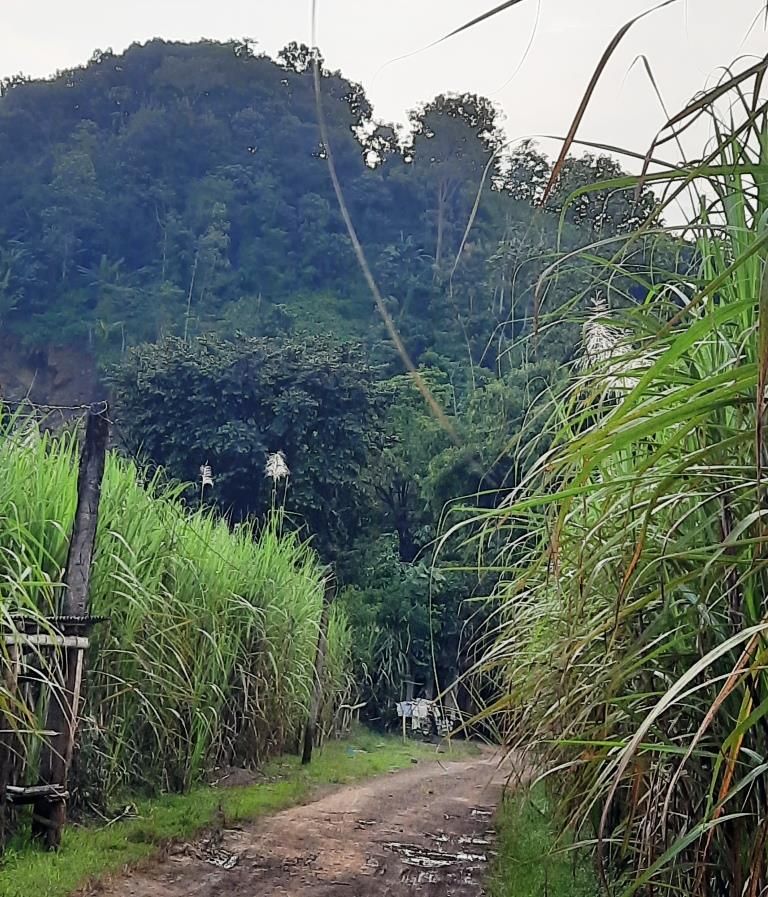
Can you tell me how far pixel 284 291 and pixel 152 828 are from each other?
19371 millimetres

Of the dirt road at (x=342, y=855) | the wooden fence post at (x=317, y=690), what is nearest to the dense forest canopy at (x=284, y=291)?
the wooden fence post at (x=317, y=690)

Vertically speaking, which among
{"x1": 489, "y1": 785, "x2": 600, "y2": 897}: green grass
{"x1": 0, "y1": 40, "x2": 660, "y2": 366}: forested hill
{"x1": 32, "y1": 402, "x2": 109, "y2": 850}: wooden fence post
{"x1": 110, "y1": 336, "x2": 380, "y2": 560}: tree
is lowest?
{"x1": 489, "y1": 785, "x2": 600, "y2": 897}: green grass

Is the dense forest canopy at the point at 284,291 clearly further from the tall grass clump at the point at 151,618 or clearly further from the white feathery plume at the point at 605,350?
the tall grass clump at the point at 151,618

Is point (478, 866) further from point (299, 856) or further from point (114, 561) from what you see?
point (114, 561)

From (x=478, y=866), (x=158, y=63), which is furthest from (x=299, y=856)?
(x=158, y=63)

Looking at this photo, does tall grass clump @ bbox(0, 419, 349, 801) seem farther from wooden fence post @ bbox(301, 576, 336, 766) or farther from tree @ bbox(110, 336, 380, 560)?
tree @ bbox(110, 336, 380, 560)

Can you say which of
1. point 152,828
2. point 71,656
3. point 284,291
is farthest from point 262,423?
point 71,656

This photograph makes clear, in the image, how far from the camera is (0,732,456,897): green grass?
394 cm

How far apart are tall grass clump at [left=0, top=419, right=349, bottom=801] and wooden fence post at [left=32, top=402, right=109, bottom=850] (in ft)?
0.31

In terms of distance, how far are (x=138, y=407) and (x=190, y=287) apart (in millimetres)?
Answer: 9906

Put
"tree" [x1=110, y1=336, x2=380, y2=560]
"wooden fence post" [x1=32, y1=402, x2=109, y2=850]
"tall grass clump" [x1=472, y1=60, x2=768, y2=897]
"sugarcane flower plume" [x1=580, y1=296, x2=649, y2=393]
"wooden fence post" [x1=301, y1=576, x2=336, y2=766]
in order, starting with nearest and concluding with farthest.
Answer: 1. "tall grass clump" [x1=472, y1=60, x2=768, y2=897]
2. "sugarcane flower plume" [x1=580, y1=296, x2=649, y2=393]
3. "wooden fence post" [x1=32, y1=402, x2=109, y2=850]
4. "wooden fence post" [x1=301, y1=576, x2=336, y2=766]
5. "tree" [x1=110, y1=336, x2=380, y2=560]

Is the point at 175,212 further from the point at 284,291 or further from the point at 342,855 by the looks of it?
the point at 342,855

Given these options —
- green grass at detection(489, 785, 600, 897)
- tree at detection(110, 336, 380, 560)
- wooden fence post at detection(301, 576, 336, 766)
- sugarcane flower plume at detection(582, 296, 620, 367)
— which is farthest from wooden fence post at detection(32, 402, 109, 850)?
tree at detection(110, 336, 380, 560)

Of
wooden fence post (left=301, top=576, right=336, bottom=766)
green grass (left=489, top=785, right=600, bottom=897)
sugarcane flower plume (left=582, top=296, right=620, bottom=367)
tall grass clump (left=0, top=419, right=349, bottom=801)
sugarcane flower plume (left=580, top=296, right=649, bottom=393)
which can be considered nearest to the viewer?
sugarcane flower plume (left=580, top=296, right=649, bottom=393)
